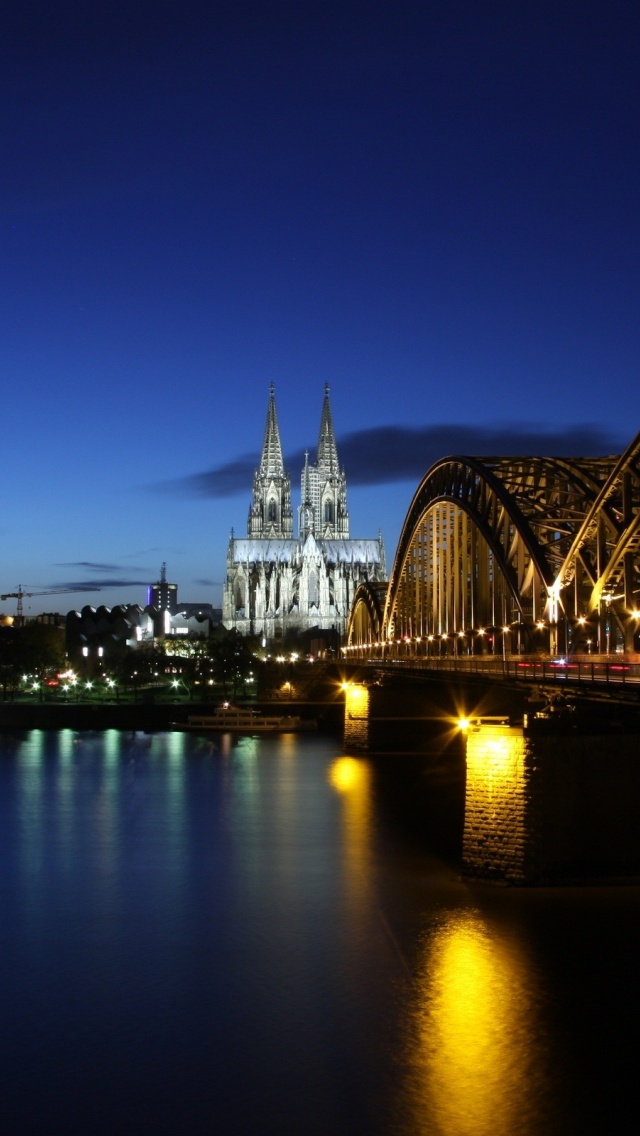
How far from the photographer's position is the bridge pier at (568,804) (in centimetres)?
2938

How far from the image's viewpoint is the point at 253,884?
118 feet

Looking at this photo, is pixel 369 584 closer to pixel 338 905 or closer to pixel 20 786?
pixel 20 786

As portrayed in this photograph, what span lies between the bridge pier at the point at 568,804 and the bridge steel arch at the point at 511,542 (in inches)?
443

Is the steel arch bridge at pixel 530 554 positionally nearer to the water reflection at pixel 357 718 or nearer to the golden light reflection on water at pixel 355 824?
the water reflection at pixel 357 718

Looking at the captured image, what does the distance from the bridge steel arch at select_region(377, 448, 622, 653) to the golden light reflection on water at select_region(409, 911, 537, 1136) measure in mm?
16442

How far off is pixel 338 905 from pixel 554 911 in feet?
22.0

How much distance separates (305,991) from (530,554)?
26682 mm

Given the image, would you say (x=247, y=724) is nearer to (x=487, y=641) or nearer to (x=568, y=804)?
(x=487, y=641)

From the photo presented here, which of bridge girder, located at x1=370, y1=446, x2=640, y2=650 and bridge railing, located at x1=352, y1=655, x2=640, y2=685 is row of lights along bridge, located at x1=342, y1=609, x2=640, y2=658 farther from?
bridge railing, located at x1=352, y1=655, x2=640, y2=685

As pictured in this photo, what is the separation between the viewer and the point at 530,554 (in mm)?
49375

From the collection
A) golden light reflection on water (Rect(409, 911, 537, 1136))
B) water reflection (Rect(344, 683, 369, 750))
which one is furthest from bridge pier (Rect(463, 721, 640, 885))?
water reflection (Rect(344, 683, 369, 750))

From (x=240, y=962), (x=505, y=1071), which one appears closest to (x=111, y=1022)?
(x=240, y=962)

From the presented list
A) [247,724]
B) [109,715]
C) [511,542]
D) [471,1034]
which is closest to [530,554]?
[511,542]

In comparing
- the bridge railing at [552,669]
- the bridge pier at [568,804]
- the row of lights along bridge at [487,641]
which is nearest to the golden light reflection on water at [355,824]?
the bridge pier at [568,804]
